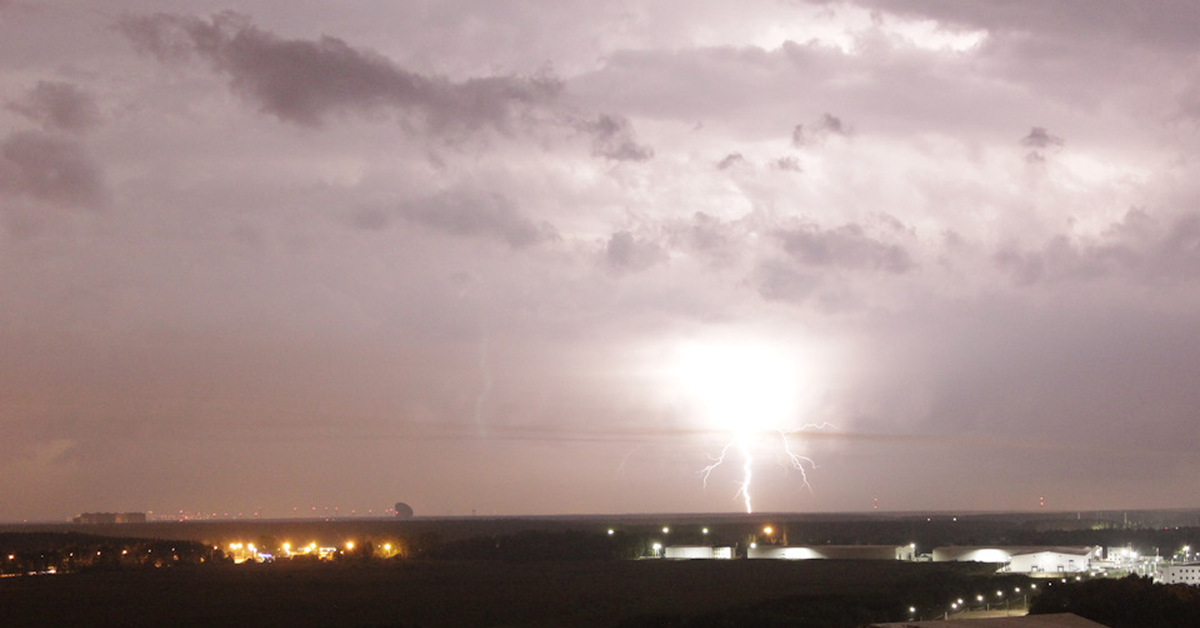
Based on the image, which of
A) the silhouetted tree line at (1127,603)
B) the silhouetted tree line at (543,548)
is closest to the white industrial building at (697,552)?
the silhouetted tree line at (543,548)

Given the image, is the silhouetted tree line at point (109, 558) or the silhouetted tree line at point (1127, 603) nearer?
the silhouetted tree line at point (1127, 603)

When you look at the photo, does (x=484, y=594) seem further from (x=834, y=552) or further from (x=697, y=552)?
(x=834, y=552)

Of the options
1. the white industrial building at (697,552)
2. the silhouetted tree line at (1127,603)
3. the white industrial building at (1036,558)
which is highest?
the white industrial building at (697,552)

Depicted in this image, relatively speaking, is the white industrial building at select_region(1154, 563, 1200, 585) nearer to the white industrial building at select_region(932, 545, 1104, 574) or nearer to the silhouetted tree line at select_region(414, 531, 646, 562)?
the white industrial building at select_region(932, 545, 1104, 574)

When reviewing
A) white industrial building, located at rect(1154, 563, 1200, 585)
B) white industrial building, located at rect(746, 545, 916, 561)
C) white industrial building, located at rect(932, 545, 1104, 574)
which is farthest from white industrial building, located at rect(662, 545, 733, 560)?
white industrial building, located at rect(1154, 563, 1200, 585)

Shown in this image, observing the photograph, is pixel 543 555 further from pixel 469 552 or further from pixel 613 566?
pixel 613 566

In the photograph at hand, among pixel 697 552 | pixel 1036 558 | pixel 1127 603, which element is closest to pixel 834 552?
pixel 697 552

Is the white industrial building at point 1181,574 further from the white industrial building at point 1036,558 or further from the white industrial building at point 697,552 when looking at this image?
the white industrial building at point 697,552
